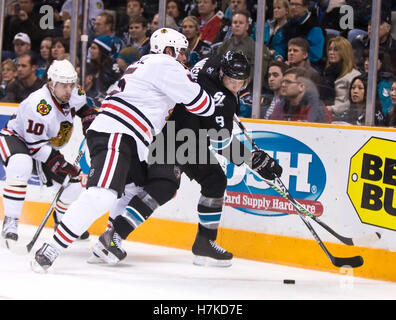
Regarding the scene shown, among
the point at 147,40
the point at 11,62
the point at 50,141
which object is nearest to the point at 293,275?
the point at 50,141

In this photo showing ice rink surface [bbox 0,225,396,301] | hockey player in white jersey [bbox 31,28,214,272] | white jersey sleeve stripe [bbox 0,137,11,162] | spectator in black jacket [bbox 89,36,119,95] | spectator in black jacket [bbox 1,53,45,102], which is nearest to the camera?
ice rink surface [bbox 0,225,396,301]

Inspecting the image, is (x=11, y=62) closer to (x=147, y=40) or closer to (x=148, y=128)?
(x=147, y=40)

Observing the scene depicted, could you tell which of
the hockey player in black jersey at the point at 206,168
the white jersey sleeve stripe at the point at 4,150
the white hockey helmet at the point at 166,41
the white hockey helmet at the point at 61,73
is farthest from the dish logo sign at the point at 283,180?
the white jersey sleeve stripe at the point at 4,150

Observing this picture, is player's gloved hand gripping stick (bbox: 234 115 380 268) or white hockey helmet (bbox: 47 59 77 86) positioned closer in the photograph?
player's gloved hand gripping stick (bbox: 234 115 380 268)

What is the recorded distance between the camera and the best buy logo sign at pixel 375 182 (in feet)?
12.6

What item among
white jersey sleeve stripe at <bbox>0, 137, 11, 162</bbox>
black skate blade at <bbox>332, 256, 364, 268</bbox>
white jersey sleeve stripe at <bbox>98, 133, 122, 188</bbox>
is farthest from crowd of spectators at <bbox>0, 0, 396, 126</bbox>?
white jersey sleeve stripe at <bbox>0, 137, 11, 162</bbox>

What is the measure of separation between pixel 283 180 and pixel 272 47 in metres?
0.81

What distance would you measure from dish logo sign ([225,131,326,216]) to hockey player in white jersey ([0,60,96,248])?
0.95m

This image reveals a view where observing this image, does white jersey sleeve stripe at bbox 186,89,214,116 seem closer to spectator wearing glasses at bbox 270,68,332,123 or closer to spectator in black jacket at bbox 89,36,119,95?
spectator wearing glasses at bbox 270,68,332,123

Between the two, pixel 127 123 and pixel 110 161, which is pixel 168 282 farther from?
pixel 127 123

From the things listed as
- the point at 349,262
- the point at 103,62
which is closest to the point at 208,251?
the point at 349,262

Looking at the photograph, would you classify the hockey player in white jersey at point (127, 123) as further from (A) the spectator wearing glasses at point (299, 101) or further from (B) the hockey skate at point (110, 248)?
(A) the spectator wearing glasses at point (299, 101)

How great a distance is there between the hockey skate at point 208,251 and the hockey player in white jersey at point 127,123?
63 cm

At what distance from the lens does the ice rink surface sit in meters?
3.30
